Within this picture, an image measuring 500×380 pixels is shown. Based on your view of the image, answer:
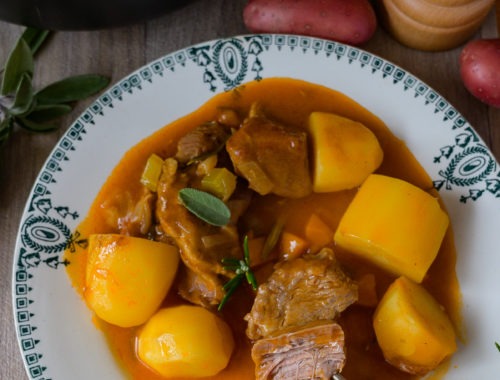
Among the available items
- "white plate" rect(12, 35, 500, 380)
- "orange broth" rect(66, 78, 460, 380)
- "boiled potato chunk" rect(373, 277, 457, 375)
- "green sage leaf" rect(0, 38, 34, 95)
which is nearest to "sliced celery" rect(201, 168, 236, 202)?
"orange broth" rect(66, 78, 460, 380)

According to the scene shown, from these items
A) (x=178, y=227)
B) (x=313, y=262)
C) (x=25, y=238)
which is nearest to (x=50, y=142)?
(x=25, y=238)

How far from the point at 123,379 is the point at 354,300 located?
0.91m

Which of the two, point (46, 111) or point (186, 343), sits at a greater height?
point (46, 111)

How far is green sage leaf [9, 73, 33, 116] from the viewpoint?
2.79m

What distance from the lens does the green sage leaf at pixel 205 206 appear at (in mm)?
2465

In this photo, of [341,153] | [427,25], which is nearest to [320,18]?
[427,25]

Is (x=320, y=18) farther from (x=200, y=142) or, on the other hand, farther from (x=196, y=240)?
(x=196, y=240)

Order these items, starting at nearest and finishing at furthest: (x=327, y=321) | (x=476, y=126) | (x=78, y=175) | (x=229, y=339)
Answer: (x=327, y=321) < (x=229, y=339) < (x=78, y=175) < (x=476, y=126)

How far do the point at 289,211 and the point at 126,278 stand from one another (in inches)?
27.6

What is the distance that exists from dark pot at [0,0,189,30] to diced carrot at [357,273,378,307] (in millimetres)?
1334

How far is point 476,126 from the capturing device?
9.76 feet

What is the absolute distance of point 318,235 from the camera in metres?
2.64

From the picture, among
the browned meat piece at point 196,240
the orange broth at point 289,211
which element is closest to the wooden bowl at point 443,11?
the orange broth at point 289,211

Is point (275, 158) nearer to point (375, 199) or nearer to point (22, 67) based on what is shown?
point (375, 199)
